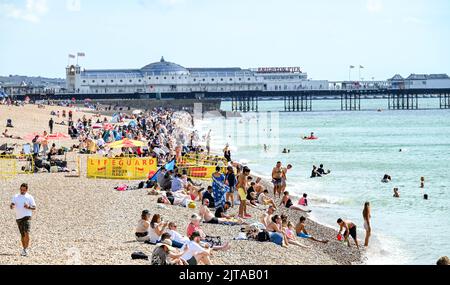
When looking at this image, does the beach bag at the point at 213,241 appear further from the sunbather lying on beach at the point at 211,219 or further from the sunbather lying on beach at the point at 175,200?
the sunbather lying on beach at the point at 175,200

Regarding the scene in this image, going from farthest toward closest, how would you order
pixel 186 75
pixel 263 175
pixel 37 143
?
pixel 186 75 < pixel 263 175 < pixel 37 143

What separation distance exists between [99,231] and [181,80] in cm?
11956

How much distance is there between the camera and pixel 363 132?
2729 inches

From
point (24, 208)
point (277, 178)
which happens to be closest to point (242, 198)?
point (277, 178)

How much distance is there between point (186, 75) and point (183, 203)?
117 metres

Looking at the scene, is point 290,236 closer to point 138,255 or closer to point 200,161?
point 138,255

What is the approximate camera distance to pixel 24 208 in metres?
Result: 10.9

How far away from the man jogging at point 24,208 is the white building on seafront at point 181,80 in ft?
357

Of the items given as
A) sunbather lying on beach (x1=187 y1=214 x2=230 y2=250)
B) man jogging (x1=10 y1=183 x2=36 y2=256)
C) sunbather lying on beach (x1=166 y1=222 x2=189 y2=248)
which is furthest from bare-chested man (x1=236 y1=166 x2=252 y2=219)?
man jogging (x1=10 y1=183 x2=36 y2=256)

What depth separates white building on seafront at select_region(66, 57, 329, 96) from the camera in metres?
127

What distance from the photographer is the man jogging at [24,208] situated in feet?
35.6

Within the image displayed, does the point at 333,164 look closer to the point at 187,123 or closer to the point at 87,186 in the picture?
the point at 87,186
